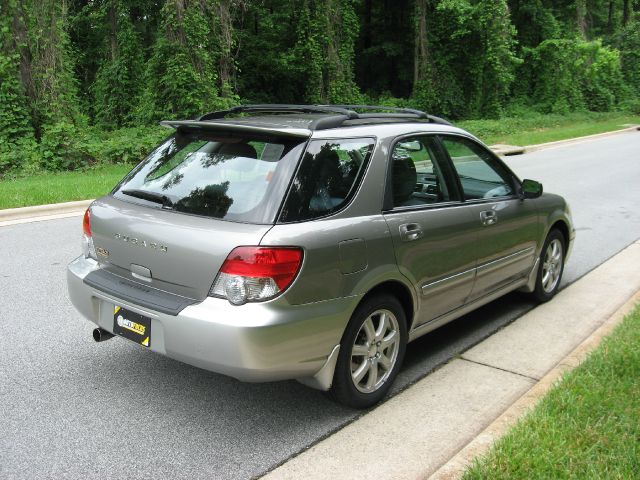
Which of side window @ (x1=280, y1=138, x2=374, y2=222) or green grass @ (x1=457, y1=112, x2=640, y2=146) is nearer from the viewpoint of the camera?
side window @ (x1=280, y1=138, x2=374, y2=222)

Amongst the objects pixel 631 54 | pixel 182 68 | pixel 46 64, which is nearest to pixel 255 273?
pixel 46 64

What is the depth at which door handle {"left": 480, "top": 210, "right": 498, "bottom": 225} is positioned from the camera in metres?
4.70

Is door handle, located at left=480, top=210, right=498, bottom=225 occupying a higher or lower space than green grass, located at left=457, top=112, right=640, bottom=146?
higher

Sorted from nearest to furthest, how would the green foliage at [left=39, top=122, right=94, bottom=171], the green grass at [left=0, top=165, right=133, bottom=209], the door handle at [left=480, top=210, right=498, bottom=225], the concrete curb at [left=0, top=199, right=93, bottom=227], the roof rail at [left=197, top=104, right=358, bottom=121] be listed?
the roof rail at [left=197, top=104, right=358, bottom=121]
the door handle at [left=480, top=210, right=498, bottom=225]
the concrete curb at [left=0, top=199, right=93, bottom=227]
the green grass at [left=0, top=165, right=133, bottom=209]
the green foliage at [left=39, top=122, right=94, bottom=171]

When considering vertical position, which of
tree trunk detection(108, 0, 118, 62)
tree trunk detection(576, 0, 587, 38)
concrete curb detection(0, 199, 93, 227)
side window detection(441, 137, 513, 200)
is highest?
tree trunk detection(576, 0, 587, 38)

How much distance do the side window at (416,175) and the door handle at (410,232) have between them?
150 millimetres

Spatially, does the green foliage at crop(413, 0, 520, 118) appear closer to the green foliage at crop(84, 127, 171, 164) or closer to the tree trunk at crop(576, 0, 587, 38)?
the tree trunk at crop(576, 0, 587, 38)

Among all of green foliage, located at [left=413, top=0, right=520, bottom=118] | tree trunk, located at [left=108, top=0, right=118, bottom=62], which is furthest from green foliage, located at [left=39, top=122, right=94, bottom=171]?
Answer: green foliage, located at [left=413, top=0, right=520, bottom=118]

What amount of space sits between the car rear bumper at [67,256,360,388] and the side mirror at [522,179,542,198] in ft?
8.13

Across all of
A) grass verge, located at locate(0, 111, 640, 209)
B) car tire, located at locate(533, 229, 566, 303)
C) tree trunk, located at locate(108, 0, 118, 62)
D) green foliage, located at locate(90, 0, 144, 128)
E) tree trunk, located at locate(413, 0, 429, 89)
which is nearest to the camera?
car tire, located at locate(533, 229, 566, 303)

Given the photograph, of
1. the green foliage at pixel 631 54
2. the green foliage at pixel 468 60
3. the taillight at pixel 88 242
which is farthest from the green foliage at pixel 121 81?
the green foliage at pixel 631 54

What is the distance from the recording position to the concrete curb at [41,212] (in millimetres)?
9258

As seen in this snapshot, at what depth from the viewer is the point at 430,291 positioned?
4.20 metres

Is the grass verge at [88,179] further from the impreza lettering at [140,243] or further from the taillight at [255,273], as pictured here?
the taillight at [255,273]
